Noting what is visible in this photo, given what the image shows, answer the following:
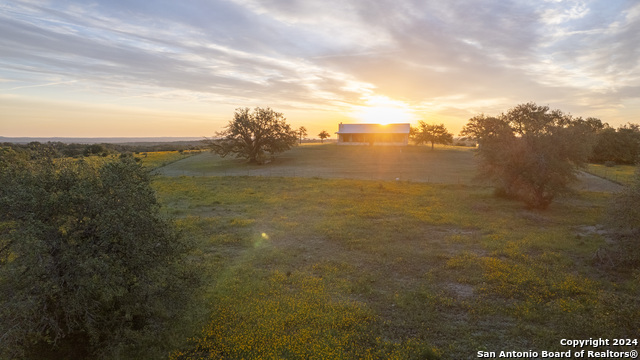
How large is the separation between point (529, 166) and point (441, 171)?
26.8 m

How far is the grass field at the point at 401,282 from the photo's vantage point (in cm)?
1016

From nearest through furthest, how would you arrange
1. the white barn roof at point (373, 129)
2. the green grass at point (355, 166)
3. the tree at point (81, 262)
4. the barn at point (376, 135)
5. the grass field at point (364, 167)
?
the tree at point (81, 262) → the grass field at point (364, 167) → the green grass at point (355, 166) → the barn at point (376, 135) → the white barn roof at point (373, 129)

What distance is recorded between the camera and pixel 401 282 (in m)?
14.2

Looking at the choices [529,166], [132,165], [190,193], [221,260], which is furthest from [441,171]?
[132,165]

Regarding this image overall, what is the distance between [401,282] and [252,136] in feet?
178

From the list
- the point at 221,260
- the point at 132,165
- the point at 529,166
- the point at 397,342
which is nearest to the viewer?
the point at 397,342

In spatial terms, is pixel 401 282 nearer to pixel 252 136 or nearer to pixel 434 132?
pixel 252 136

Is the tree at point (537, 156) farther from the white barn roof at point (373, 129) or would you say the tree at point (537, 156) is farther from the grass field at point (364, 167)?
the white barn roof at point (373, 129)

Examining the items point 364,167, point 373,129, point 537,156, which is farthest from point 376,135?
point 537,156

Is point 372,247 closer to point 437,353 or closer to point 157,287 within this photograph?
point 437,353

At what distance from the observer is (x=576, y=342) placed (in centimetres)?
995

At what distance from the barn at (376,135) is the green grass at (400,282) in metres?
70.1

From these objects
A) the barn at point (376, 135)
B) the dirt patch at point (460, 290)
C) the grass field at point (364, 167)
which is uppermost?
the barn at point (376, 135)

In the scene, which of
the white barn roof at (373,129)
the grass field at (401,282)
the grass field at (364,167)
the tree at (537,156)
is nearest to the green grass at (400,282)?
the grass field at (401,282)
